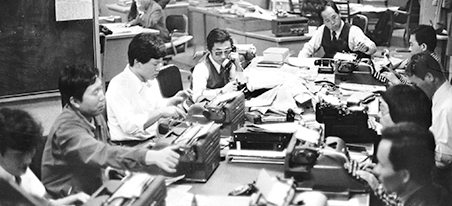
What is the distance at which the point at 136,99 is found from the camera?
3.51m

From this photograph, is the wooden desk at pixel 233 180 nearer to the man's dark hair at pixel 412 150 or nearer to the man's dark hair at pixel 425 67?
the man's dark hair at pixel 412 150

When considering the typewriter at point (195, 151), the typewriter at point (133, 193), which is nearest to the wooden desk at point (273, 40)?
the typewriter at point (195, 151)

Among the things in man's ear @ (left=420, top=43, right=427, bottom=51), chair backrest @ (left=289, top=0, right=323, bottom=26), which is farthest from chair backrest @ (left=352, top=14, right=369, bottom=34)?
man's ear @ (left=420, top=43, right=427, bottom=51)

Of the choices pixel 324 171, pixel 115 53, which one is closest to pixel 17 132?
pixel 324 171

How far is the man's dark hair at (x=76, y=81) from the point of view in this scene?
2.69 metres

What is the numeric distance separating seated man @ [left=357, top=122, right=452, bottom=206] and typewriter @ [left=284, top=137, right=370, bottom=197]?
73 millimetres

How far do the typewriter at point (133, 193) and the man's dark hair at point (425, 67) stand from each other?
1.95m

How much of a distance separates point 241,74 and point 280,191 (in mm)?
2634

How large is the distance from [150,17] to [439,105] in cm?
419

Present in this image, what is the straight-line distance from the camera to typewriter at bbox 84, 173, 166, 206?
1855 mm

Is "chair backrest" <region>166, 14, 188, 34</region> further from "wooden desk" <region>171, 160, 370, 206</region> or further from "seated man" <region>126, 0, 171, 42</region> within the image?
"wooden desk" <region>171, 160, 370, 206</region>

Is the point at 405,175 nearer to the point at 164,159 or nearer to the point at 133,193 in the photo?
the point at 164,159

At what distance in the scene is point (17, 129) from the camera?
100 inches

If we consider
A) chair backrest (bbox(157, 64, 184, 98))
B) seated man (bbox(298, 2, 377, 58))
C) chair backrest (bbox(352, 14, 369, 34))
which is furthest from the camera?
chair backrest (bbox(352, 14, 369, 34))
